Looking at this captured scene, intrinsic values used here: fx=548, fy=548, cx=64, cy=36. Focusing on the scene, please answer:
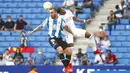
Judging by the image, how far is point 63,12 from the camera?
671 inches


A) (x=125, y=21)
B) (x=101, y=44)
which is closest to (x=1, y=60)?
(x=101, y=44)

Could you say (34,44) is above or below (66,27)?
below

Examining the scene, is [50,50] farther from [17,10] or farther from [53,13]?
[53,13]

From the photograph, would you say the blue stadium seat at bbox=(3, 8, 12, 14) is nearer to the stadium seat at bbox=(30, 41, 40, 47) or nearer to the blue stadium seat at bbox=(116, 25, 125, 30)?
the stadium seat at bbox=(30, 41, 40, 47)

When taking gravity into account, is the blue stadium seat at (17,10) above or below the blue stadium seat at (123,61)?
above

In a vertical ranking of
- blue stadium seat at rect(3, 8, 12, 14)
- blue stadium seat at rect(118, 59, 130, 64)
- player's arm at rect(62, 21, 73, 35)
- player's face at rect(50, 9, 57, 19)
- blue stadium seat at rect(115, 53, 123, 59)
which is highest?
player's face at rect(50, 9, 57, 19)

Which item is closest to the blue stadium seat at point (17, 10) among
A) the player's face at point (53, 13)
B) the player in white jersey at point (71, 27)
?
the player in white jersey at point (71, 27)

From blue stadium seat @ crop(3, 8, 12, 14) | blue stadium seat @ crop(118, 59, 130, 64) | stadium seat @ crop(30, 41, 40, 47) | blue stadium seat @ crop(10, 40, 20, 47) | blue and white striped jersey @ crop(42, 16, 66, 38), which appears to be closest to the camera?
blue and white striped jersey @ crop(42, 16, 66, 38)

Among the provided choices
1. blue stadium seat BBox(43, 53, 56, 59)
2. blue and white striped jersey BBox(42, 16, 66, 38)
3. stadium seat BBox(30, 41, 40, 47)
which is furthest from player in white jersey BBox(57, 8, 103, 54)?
stadium seat BBox(30, 41, 40, 47)

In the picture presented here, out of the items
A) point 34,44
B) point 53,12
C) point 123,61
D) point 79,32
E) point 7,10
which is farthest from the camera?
point 7,10

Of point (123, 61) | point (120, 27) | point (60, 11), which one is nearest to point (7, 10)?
point (120, 27)

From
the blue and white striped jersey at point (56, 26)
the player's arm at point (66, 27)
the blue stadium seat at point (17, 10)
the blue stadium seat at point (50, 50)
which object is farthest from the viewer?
the blue stadium seat at point (17, 10)

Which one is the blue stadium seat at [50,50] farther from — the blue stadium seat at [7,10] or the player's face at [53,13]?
the player's face at [53,13]

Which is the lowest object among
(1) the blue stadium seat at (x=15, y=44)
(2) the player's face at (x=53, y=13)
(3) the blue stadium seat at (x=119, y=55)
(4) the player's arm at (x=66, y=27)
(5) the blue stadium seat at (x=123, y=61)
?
(5) the blue stadium seat at (x=123, y=61)
